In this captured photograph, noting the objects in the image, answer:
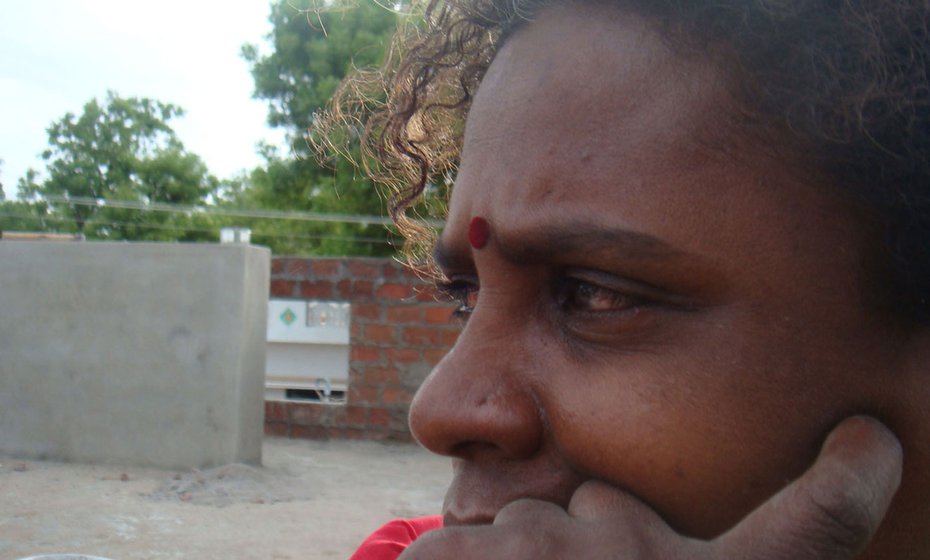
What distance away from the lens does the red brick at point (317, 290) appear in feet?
25.1

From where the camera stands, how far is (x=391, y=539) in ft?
6.64

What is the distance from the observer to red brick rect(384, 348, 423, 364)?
23.7 feet

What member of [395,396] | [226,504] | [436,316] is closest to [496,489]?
[226,504]

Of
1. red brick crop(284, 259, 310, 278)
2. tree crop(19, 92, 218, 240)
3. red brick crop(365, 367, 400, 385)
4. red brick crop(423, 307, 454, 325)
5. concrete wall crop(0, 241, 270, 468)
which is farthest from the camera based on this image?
tree crop(19, 92, 218, 240)

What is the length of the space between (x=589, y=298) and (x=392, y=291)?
249 inches

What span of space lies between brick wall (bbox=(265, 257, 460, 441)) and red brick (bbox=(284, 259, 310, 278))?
26cm

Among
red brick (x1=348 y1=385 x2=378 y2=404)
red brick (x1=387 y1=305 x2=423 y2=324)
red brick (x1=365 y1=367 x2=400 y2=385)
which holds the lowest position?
red brick (x1=348 y1=385 x2=378 y2=404)

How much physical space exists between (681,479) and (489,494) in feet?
0.75

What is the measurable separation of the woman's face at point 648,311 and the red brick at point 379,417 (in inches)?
246

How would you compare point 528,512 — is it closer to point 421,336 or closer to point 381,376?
point 421,336

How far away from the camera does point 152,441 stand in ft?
21.7

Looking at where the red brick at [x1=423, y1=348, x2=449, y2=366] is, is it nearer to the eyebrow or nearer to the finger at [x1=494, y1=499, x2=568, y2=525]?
the eyebrow

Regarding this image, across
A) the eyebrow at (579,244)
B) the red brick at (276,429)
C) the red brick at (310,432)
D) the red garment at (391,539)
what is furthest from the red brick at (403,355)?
the eyebrow at (579,244)

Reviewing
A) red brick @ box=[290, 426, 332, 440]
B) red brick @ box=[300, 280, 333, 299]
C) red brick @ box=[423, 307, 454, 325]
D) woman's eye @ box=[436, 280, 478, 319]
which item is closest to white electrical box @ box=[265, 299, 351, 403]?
red brick @ box=[300, 280, 333, 299]
